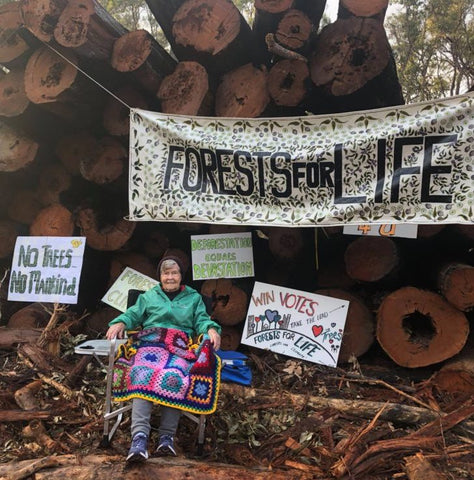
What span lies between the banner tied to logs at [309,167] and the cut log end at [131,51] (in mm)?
336

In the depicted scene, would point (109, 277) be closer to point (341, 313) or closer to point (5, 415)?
point (5, 415)

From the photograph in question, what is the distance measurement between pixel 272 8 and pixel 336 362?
2.64 m

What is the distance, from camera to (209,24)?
339 cm

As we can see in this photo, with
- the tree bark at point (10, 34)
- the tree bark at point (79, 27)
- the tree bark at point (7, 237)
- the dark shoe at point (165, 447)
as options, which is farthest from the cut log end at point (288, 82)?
the tree bark at point (7, 237)

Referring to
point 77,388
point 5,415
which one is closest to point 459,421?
point 77,388

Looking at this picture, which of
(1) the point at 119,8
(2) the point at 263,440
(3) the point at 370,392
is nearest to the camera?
(2) the point at 263,440

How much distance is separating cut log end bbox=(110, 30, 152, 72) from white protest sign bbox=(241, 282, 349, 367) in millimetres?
1968

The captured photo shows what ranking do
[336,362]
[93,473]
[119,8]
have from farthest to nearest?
[119,8], [336,362], [93,473]

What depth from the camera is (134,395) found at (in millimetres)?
2402

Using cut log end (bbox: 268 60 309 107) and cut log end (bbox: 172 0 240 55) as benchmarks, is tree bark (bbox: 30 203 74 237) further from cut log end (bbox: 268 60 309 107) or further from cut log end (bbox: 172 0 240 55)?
cut log end (bbox: 268 60 309 107)

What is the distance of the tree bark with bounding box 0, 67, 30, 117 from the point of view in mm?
3824

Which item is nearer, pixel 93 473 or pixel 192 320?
pixel 93 473

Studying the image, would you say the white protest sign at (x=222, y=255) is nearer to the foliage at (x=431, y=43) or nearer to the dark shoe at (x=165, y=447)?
the dark shoe at (x=165, y=447)

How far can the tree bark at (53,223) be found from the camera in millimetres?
4172
